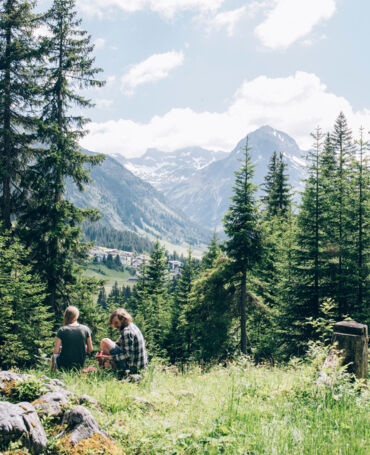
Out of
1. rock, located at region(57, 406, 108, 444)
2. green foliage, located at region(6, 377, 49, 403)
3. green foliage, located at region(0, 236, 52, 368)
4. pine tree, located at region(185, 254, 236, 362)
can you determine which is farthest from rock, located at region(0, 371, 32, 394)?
pine tree, located at region(185, 254, 236, 362)

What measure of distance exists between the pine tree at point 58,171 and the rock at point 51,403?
12075 mm

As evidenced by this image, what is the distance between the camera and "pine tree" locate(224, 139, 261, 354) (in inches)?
783

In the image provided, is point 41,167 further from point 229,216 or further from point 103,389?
point 103,389

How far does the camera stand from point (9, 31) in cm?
1584

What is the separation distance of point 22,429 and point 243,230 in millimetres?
17160

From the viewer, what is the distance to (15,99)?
1617 cm

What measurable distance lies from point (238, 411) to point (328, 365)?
146 centimetres

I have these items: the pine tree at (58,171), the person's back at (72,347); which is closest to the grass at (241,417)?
the person's back at (72,347)

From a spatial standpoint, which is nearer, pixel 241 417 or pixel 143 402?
→ pixel 241 417

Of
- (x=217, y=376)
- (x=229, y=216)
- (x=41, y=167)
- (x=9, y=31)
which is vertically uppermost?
(x=9, y=31)

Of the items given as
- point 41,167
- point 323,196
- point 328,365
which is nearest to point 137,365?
point 328,365

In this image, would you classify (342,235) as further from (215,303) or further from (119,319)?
(119,319)

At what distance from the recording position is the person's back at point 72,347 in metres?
7.33

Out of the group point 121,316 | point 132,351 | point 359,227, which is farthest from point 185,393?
point 359,227
